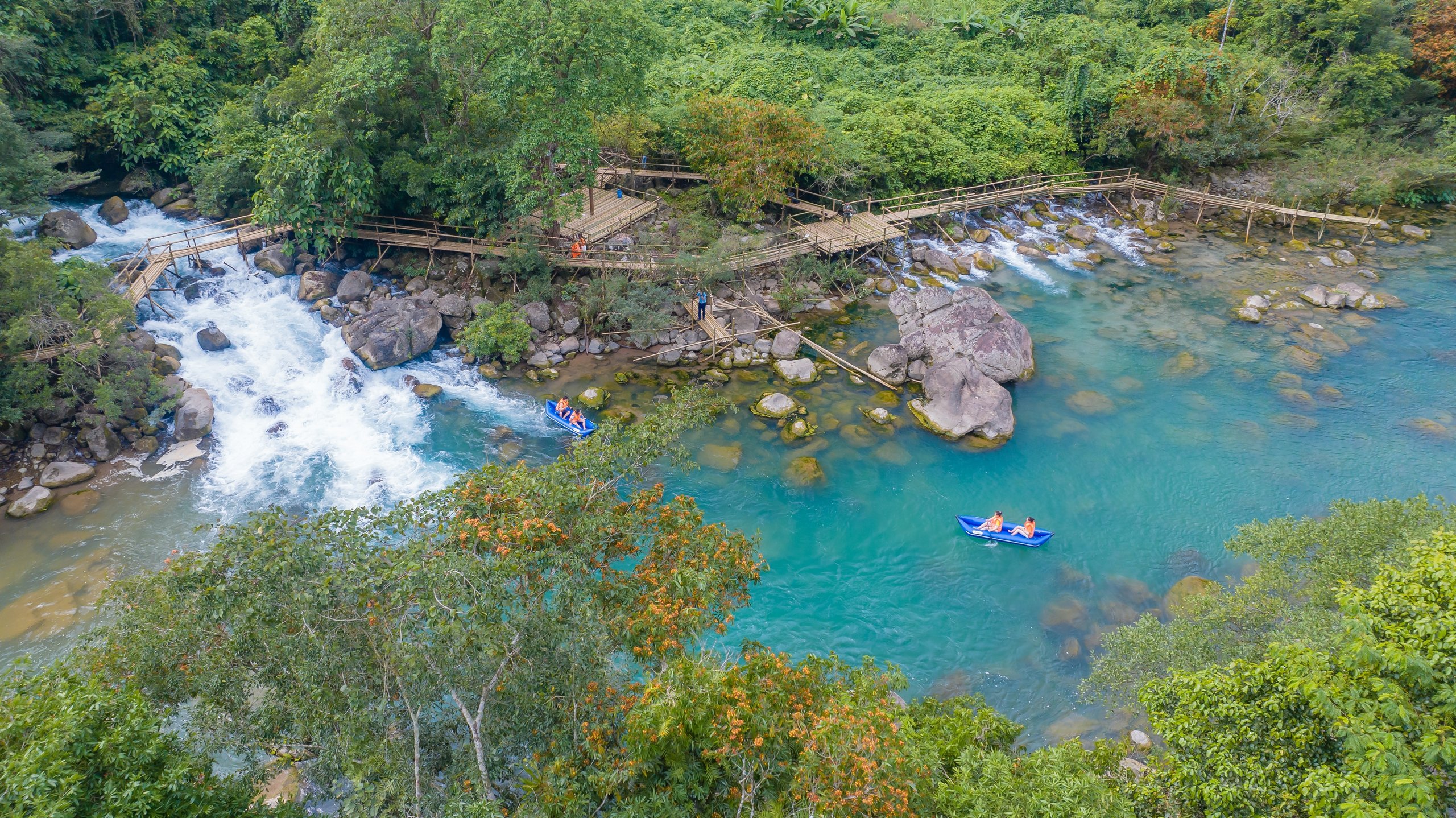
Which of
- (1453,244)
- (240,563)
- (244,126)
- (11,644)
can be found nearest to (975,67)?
(1453,244)

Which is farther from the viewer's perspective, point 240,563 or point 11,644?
point 11,644

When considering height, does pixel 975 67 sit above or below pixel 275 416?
above

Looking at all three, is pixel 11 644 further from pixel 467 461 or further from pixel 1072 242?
pixel 1072 242

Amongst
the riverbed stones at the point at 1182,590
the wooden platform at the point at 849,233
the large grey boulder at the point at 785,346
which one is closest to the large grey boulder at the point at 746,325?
the large grey boulder at the point at 785,346

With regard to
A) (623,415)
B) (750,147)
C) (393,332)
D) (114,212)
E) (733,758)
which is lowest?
(623,415)

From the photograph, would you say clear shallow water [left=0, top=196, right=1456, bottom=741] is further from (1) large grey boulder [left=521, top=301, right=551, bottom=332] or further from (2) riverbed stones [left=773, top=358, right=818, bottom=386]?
Answer: (1) large grey boulder [left=521, top=301, right=551, bottom=332]

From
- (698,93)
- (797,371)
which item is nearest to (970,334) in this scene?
(797,371)

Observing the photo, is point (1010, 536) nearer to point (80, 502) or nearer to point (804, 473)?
point (804, 473)
